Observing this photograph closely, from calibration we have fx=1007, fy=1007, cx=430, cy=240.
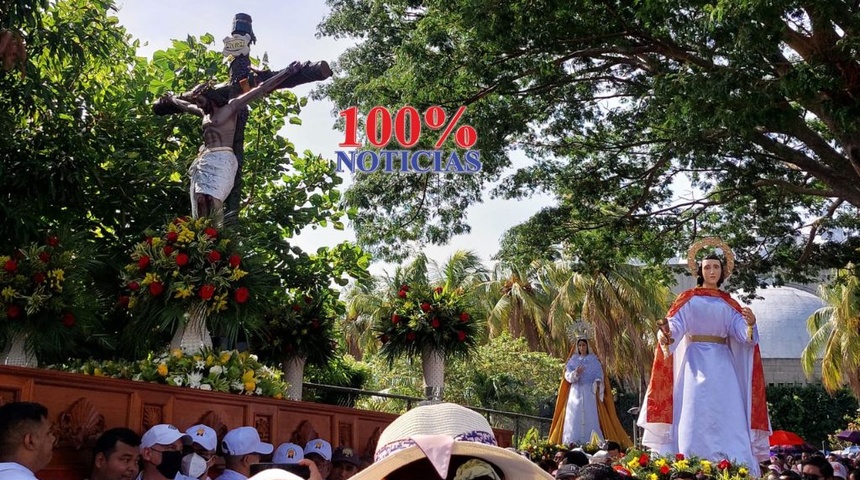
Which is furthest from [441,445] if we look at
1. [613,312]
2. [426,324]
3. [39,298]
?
[613,312]

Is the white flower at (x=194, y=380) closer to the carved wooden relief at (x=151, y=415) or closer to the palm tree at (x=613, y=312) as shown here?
the carved wooden relief at (x=151, y=415)

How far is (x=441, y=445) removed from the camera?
87.0 inches

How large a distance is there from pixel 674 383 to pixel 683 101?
2.97 metres

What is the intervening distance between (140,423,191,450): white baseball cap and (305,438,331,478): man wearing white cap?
1.59 metres

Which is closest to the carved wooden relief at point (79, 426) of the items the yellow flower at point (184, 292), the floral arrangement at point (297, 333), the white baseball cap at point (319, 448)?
the yellow flower at point (184, 292)

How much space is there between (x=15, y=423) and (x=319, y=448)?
328cm

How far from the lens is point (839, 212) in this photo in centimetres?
1620

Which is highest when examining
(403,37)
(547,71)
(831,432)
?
(403,37)

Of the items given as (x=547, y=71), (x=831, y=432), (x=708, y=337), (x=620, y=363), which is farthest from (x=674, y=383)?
(x=831, y=432)

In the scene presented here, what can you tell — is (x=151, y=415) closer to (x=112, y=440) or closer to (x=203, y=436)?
(x=203, y=436)

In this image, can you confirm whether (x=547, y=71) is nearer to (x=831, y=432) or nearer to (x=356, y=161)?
(x=356, y=161)

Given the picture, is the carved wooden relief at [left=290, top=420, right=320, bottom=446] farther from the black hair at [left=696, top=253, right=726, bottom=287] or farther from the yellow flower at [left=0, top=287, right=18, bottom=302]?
the black hair at [left=696, top=253, right=726, bottom=287]

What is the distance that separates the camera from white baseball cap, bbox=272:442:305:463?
276 inches

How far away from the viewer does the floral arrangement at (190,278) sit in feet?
25.0
